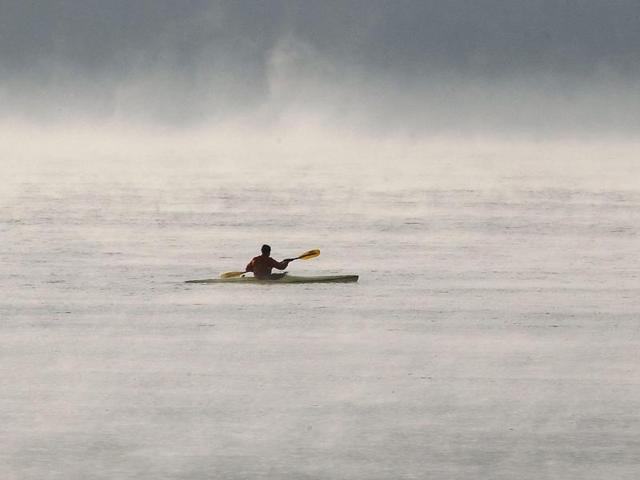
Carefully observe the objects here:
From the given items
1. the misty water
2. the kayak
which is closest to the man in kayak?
the kayak

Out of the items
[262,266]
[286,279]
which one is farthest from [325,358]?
[286,279]

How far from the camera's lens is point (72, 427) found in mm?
21844

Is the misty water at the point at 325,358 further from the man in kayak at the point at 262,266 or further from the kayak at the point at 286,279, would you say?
the man in kayak at the point at 262,266

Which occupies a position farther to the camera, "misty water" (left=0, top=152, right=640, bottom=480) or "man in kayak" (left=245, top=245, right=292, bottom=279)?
"man in kayak" (left=245, top=245, right=292, bottom=279)

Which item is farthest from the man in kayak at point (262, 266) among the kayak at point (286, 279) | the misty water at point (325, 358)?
the misty water at point (325, 358)

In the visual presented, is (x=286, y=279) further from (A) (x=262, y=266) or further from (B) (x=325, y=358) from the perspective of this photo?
(B) (x=325, y=358)

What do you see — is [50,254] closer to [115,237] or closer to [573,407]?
[115,237]

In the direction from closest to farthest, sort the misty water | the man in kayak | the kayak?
the misty water, the man in kayak, the kayak

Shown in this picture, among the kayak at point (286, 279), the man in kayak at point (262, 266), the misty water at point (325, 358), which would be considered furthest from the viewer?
the kayak at point (286, 279)

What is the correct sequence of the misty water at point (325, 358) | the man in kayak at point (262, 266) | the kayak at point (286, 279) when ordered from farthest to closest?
the kayak at point (286, 279), the man in kayak at point (262, 266), the misty water at point (325, 358)

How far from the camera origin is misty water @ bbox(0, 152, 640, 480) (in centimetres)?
2050

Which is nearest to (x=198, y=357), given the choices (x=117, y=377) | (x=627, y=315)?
(x=117, y=377)

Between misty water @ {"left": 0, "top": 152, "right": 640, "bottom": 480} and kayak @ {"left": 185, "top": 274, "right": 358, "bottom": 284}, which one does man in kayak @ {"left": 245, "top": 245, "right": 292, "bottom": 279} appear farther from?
misty water @ {"left": 0, "top": 152, "right": 640, "bottom": 480}

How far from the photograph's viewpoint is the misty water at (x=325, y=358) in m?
20.5
